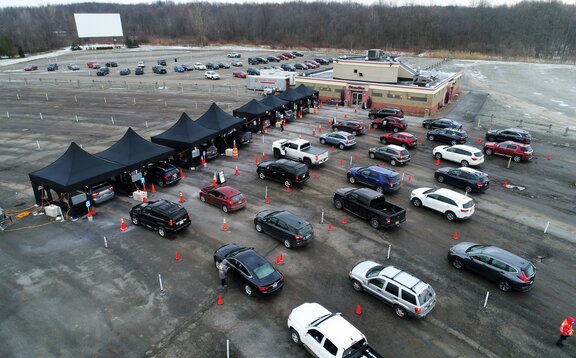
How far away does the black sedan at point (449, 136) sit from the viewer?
33781mm

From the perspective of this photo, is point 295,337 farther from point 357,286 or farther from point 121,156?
point 121,156

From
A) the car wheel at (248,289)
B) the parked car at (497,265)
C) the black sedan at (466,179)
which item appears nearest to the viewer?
the car wheel at (248,289)

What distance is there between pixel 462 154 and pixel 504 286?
15689 mm

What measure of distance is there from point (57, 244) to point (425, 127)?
116 feet

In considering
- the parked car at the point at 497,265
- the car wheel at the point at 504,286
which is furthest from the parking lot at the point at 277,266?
the parked car at the point at 497,265

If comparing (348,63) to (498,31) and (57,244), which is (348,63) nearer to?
(57,244)

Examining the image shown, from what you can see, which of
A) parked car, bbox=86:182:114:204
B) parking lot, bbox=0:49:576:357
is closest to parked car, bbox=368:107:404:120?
parking lot, bbox=0:49:576:357

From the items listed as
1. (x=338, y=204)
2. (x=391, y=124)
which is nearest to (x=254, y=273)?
(x=338, y=204)

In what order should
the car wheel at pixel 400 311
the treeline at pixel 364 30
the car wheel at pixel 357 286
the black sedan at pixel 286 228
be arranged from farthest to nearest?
the treeline at pixel 364 30
the black sedan at pixel 286 228
the car wheel at pixel 357 286
the car wheel at pixel 400 311

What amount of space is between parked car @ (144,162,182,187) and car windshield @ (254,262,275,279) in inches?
511

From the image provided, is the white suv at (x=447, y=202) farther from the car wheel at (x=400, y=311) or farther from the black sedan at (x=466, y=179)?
the car wheel at (x=400, y=311)

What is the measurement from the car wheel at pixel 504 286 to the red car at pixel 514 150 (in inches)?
742

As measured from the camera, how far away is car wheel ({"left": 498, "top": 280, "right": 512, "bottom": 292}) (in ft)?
49.9

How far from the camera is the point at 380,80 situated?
4956 centimetres
